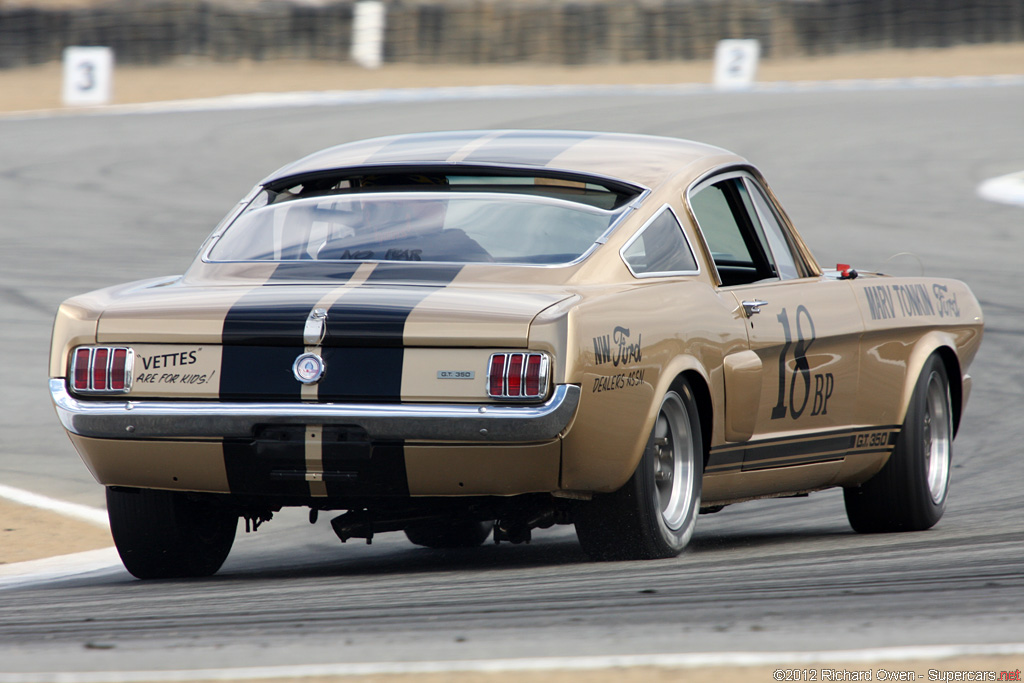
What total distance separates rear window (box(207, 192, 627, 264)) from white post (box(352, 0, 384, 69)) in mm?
34041

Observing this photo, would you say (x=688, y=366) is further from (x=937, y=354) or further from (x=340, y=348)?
(x=937, y=354)

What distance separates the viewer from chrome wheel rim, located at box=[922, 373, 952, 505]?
22.8ft

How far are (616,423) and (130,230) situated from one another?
11.6 meters

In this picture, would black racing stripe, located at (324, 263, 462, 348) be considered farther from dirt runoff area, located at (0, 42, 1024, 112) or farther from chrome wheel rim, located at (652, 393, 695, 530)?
dirt runoff area, located at (0, 42, 1024, 112)

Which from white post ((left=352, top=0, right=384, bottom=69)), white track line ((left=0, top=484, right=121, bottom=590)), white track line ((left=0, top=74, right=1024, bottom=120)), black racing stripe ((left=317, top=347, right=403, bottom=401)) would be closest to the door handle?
black racing stripe ((left=317, top=347, right=403, bottom=401))

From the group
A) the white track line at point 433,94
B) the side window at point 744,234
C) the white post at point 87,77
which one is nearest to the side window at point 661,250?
the side window at point 744,234

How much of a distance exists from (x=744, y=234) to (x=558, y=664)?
3.13 meters

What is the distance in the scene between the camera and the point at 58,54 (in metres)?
38.3

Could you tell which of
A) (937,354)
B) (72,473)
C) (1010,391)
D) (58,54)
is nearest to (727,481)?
(937,354)

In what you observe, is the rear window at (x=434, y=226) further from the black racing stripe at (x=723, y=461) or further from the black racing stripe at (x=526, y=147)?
the black racing stripe at (x=723, y=461)

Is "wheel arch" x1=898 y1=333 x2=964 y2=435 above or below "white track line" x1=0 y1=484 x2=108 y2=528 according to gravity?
above

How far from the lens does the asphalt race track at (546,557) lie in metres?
3.94

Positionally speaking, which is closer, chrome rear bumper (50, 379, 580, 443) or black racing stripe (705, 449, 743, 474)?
chrome rear bumper (50, 379, 580, 443)

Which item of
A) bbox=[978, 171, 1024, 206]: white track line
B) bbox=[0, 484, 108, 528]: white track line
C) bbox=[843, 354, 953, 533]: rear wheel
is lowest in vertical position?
bbox=[978, 171, 1024, 206]: white track line
